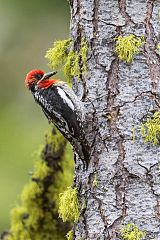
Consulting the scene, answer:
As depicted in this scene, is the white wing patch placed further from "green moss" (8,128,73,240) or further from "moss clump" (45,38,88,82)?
"green moss" (8,128,73,240)

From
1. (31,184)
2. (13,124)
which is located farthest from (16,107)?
(31,184)

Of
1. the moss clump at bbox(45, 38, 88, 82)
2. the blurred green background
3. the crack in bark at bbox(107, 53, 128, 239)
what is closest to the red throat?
the moss clump at bbox(45, 38, 88, 82)

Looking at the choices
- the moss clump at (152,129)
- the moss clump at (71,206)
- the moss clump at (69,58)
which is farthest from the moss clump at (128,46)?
the moss clump at (71,206)

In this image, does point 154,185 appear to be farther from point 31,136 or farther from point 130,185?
point 31,136

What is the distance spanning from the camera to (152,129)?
411cm

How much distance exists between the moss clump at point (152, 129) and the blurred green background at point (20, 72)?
3.26 m

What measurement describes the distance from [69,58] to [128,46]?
388 millimetres

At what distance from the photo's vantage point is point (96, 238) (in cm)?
412

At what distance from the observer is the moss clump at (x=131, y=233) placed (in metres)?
4.04

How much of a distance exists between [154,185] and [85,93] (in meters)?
0.59

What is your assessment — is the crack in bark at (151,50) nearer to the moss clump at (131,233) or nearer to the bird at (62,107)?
the bird at (62,107)

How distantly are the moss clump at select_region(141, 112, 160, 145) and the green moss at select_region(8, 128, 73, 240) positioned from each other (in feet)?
2.76

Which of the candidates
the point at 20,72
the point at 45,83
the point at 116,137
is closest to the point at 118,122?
the point at 116,137

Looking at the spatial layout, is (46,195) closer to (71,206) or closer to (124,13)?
(71,206)
